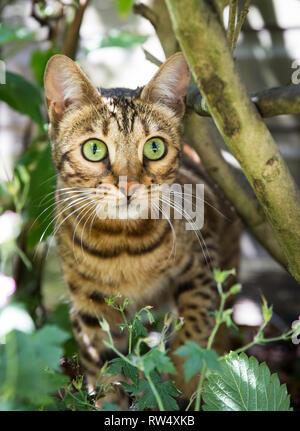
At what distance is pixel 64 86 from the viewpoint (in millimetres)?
1607

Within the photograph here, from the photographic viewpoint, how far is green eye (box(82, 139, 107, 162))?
1.56 metres

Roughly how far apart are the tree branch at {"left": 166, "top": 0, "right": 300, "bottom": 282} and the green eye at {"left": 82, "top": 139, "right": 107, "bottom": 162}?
51 centimetres

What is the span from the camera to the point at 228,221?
2.36 meters

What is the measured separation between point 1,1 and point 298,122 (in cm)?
193

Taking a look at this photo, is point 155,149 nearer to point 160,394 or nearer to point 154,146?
point 154,146

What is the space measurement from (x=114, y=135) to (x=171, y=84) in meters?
0.26

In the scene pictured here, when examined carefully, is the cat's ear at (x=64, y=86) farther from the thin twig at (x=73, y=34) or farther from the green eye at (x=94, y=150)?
the thin twig at (x=73, y=34)

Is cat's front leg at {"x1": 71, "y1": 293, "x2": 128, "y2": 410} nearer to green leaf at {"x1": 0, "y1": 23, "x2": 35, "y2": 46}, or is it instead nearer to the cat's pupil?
the cat's pupil

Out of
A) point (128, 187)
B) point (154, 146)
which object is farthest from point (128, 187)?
point (154, 146)

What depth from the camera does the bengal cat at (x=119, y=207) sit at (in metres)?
1.56

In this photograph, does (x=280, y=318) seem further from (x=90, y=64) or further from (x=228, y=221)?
(x=90, y=64)

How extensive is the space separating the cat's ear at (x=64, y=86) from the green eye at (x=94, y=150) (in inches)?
6.1

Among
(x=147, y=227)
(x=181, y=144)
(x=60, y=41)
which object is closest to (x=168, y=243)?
(x=147, y=227)

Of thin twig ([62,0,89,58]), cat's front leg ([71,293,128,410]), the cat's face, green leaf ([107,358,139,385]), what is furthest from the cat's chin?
thin twig ([62,0,89,58])
